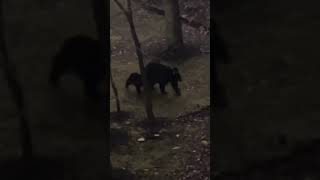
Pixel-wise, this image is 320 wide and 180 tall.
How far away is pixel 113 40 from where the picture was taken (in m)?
6.39

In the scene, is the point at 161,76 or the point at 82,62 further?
the point at 161,76

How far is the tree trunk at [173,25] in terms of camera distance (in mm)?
6672

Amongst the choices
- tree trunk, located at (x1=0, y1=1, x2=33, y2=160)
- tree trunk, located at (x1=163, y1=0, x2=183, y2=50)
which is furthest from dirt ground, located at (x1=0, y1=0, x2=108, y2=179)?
tree trunk, located at (x1=163, y1=0, x2=183, y2=50)

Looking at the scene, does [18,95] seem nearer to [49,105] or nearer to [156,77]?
[49,105]

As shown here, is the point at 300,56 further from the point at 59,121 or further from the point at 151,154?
the point at 151,154

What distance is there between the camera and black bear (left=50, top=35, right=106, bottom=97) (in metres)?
2.84

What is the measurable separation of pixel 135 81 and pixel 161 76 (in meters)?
0.26

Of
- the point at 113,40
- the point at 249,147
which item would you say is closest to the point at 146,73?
the point at 113,40

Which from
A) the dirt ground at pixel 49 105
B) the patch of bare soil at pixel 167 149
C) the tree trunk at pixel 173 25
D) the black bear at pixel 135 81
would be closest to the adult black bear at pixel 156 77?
the black bear at pixel 135 81

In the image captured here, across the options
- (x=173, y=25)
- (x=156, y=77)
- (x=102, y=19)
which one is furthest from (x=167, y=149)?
(x=102, y=19)

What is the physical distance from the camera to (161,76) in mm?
6172

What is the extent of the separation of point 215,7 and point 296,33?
393 mm

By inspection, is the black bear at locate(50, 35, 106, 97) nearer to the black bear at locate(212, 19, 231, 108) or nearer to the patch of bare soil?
the black bear at locate(212, 19, 231, 108)

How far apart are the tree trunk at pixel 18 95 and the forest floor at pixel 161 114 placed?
230cm
